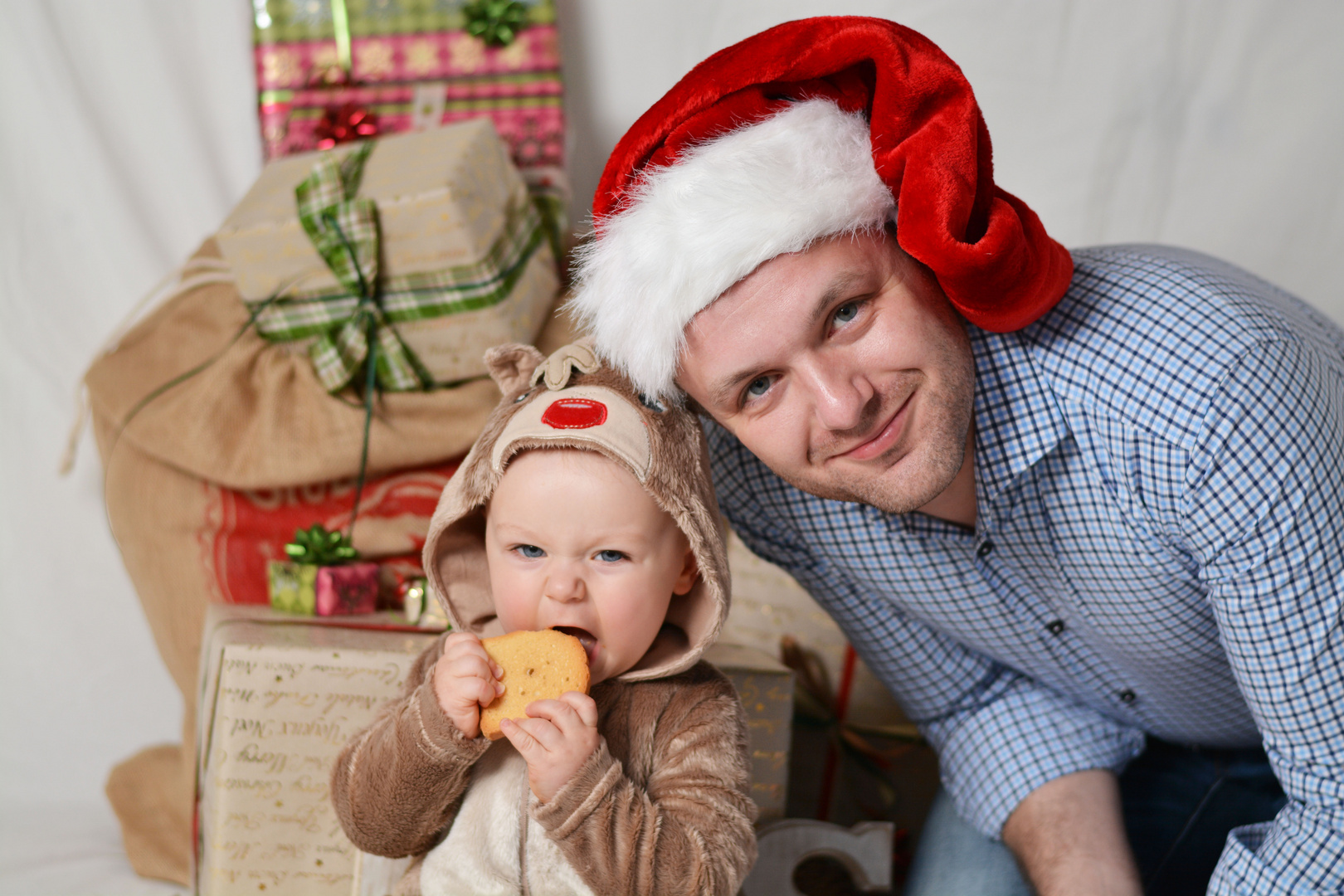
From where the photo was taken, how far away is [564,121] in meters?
2.34

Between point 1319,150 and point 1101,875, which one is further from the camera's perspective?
point 1319,150

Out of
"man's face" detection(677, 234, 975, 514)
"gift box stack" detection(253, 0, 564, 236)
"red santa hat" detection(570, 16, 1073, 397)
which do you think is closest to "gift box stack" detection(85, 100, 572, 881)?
"gift box stack" detection(253, 0, 564, 236)

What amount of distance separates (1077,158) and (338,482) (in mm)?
1833

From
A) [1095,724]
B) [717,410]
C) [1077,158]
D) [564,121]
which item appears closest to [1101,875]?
[1095,724]

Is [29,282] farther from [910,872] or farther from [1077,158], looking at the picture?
[1077,158]

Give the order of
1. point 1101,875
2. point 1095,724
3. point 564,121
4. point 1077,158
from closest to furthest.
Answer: point 1101,875 < point 1095,724 < point 564,121 < point 1077,158

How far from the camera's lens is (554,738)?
1.14 meters

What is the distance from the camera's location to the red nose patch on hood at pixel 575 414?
3.95 ft

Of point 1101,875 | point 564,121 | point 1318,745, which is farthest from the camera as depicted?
point 564,121

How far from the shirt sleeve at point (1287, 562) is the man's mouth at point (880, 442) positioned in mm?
342

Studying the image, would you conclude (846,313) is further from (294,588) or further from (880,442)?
(294,588)

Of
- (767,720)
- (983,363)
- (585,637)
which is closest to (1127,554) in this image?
(983,363)

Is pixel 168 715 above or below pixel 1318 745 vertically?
below

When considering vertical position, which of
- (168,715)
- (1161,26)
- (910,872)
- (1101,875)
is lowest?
(168,715)
